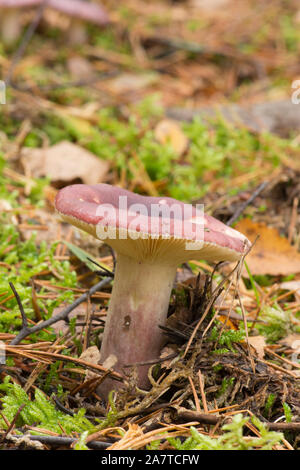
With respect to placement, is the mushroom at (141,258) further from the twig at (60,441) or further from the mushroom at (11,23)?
the mushroom at (11,23)

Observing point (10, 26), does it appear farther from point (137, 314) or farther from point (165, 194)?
point (137, 314)

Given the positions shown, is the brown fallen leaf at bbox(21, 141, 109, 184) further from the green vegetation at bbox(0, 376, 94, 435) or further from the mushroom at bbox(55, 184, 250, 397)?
the green vegetation at bbox(0, 376, 94, 435)

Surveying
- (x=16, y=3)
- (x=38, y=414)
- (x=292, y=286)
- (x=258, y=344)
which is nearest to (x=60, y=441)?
(x=38, y=414)

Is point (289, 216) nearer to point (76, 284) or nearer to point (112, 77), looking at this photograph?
point (76, 284)

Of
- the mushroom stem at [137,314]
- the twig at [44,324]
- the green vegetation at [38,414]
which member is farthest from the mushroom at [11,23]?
the green vegetation at [38,414]

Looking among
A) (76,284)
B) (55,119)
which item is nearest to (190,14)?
(55,119)
